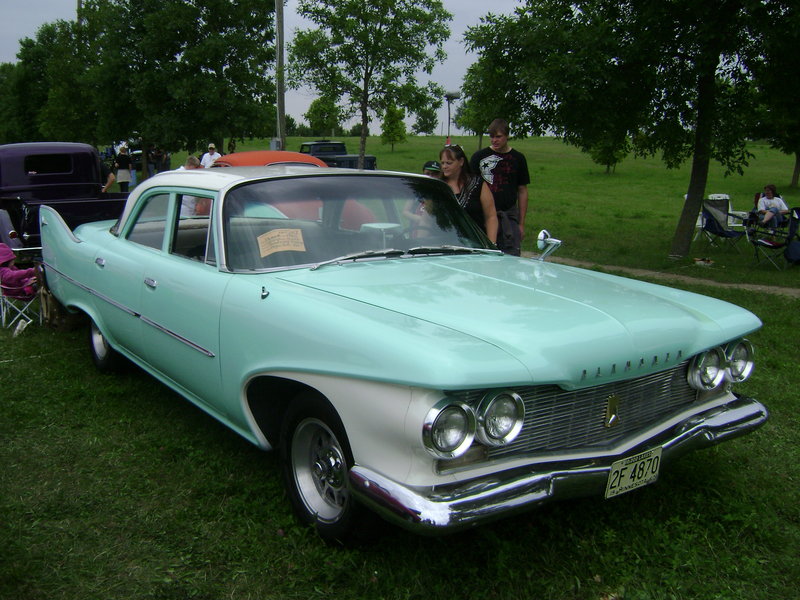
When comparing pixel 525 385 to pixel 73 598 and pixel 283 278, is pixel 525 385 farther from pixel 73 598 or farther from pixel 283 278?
pixel 73 598

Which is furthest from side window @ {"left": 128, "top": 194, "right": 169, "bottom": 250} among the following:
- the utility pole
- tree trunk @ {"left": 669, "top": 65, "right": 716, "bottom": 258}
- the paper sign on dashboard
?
the utility pole

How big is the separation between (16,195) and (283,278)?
8.21m

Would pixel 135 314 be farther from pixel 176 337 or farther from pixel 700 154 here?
pixel 700 154

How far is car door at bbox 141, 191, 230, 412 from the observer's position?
3506 mm

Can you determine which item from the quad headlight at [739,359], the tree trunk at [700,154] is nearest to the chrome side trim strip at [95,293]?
the quad headlight at [739,359]

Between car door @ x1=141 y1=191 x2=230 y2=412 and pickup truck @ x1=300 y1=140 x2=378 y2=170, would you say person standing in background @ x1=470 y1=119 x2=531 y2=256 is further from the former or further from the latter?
pickup truck @ x1=300 y1=140 x2=378 y2=170

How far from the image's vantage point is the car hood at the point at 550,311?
261cm

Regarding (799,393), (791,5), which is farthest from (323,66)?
(799,393)

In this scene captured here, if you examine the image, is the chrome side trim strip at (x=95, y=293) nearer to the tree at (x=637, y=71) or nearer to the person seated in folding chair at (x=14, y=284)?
the person seated in folding chair at (x=14, y=284)

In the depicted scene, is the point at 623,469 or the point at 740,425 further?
the point at 740,425

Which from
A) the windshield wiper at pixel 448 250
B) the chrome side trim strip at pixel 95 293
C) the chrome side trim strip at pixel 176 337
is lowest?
the chrome side trim strip at pixel 95 293

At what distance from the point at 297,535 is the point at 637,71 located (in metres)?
9.50

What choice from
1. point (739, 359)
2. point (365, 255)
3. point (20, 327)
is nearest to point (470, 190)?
point (365, 255)

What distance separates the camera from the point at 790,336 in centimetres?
647
